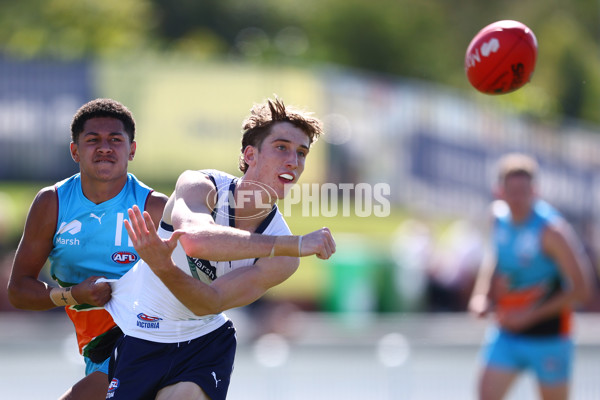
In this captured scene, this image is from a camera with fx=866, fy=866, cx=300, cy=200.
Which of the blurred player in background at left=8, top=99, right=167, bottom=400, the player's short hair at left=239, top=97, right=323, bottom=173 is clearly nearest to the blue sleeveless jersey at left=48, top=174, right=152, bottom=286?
the blurred player in background at left=8, top=99, right=167, bottom=400

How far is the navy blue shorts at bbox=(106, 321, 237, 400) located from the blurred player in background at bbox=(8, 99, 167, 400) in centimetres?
35

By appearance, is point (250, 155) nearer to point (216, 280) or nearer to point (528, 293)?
point (216, 280)

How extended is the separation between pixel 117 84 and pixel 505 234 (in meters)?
13.7

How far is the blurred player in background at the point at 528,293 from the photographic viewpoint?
7332 mm

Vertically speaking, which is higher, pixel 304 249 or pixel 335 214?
pixel 335 214

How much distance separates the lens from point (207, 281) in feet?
15.4

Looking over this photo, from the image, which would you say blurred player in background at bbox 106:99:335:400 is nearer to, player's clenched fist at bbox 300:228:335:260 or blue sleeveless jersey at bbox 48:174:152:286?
blue sleeveless jersey at bbox 48:174:152:286

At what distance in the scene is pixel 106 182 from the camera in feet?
16.2

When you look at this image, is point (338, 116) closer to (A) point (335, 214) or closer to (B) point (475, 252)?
(A) point (335, 214)

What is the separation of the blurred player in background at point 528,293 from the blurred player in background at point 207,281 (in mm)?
3319

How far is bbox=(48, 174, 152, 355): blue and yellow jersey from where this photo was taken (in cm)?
489

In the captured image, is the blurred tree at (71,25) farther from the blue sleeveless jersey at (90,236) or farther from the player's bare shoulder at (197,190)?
the player's bare shoulder at (197,190)

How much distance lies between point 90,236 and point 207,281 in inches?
29.6

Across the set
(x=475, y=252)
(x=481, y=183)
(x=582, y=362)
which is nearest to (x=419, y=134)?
(x=481, y=183)
